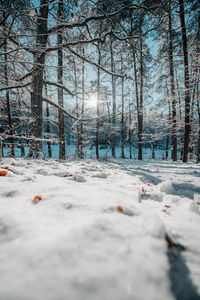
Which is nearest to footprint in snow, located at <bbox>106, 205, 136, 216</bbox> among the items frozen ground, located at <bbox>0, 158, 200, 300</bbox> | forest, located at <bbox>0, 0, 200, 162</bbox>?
frozen ground, located at <bbox>0, 158, 200, 300</bbox>

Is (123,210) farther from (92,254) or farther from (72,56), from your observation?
(72,56)

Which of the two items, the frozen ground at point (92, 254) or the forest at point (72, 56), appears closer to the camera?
the frozen ground at point (92, 254)

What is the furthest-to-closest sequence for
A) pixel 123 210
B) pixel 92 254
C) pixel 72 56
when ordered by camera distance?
pixel 72 56 → pixel 123 210 → pixel 92 254

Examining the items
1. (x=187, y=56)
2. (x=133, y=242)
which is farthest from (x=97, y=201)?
(x=187, y=56)

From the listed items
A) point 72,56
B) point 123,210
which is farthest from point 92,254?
point 72,56

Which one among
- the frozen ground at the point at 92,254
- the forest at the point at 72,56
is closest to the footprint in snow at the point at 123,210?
the frozen ground at the point at 92,254

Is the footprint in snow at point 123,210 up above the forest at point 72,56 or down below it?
below

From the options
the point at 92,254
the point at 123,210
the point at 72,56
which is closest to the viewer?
the point at 92,254

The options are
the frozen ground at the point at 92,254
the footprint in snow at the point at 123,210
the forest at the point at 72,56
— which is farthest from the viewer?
the forest at the point at 72,56

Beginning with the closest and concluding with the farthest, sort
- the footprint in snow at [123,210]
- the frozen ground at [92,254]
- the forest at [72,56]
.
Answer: the frozen ground at [92,254] < the footprint in snow at [123,210] < the forest at [72,56]

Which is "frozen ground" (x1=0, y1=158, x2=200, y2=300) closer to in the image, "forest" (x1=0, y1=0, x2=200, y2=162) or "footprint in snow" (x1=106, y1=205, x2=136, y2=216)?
"footprint in snow" (x1=106, y1=205, x2=136, y2=216)

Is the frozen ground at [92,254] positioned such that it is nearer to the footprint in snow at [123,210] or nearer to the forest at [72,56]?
the footprint in snow at [123,210]

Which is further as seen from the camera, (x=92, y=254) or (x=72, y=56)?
(x=72, y=56)

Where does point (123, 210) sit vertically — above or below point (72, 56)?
below
